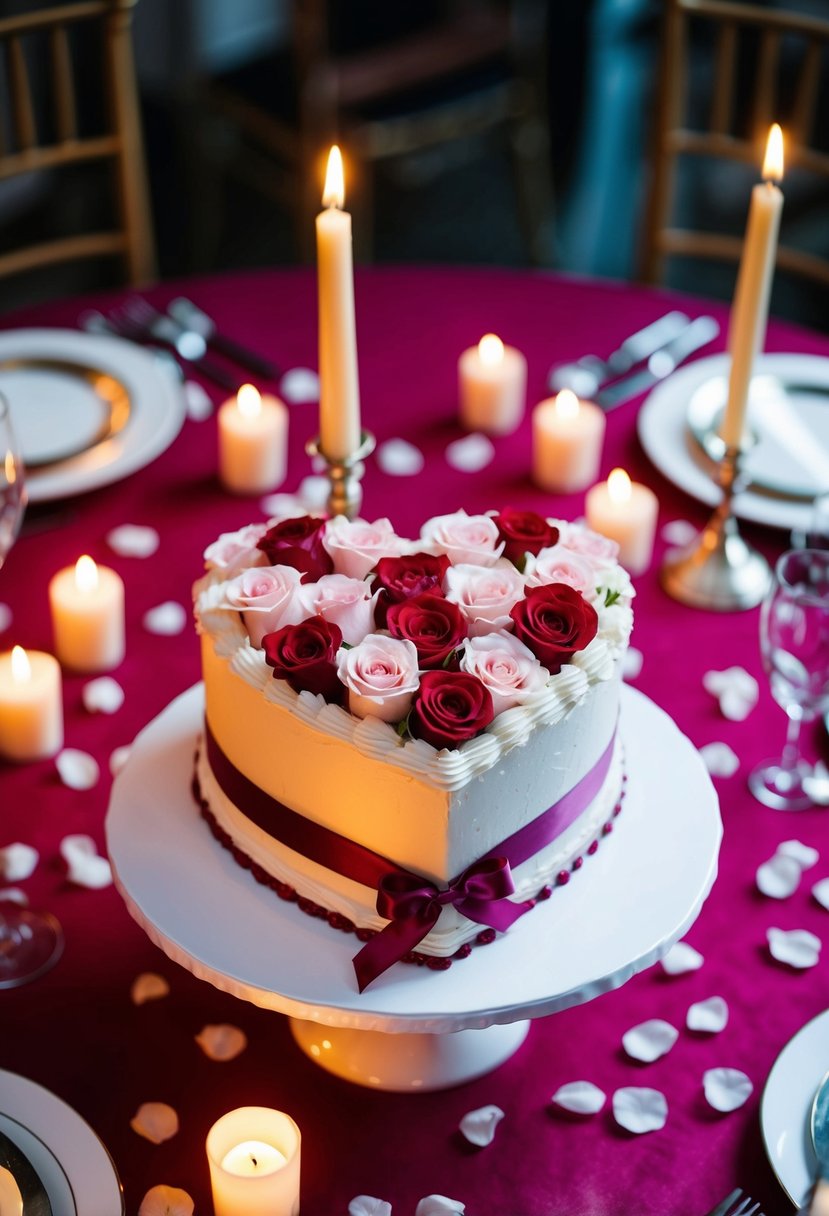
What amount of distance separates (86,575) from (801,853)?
75 cm

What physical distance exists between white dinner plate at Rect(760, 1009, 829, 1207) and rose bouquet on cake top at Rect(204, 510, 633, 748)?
14.0 inches

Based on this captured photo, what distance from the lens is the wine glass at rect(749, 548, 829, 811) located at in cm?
134

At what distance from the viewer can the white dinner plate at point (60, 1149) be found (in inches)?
39.8

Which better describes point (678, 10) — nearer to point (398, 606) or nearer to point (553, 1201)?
point (398, 606)

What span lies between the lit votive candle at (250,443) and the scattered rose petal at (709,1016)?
→ 84cm

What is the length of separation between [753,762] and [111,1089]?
26.8 inches

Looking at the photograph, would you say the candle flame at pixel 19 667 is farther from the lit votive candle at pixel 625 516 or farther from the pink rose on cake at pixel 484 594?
the lit votive candle at pixel 625 516

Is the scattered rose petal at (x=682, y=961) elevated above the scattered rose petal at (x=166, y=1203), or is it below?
below

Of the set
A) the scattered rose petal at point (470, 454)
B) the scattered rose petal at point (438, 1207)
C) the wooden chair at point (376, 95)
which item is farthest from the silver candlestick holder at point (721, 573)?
the wooden chair at point (376, 95)

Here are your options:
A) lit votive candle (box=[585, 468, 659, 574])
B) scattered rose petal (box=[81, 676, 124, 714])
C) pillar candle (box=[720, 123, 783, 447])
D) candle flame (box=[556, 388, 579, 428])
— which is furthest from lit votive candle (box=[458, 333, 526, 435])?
scattered rose petal (box=[81, 676, 124, 714])

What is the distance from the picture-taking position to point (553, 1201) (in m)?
1.06

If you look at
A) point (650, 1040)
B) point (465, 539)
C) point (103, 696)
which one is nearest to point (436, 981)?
point (650, 1040)

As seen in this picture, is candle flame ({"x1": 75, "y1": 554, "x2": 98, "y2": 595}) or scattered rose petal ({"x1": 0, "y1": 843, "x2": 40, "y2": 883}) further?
candle flame ({"x1": 75, "y1": 554, "x2": 98, "y2": 595})

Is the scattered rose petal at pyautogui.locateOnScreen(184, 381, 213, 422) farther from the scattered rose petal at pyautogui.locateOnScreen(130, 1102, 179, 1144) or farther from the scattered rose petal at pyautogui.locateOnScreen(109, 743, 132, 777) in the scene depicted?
the scattered rose petal at pyautogui.locateOnScreen(130, 1102, 179, 1144)
